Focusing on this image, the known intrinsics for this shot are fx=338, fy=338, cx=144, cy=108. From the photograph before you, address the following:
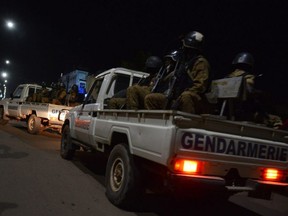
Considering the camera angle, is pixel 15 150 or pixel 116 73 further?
pixel 15 150

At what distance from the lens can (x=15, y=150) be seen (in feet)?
28.7

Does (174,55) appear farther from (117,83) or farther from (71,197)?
(71,197)

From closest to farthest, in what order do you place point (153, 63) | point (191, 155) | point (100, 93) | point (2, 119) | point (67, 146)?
point (191, 155), point (153, 63), point (100, 93), point (67, 146), point (2, 119)

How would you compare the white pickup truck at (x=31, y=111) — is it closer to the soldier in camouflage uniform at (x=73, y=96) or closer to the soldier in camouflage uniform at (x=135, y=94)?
the soldier in camouflage uniform at (x=73, y=96)

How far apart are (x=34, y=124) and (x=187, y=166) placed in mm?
10346

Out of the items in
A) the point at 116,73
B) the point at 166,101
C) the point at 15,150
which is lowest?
the point at 15,150

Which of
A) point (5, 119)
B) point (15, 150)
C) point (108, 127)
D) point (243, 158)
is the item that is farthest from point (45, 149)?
point (5, 119)

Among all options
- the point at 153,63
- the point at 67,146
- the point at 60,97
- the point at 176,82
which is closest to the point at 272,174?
the point at 176,82

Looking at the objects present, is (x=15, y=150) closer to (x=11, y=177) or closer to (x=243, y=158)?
(x=11, y=177)

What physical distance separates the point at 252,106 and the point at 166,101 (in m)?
1.36

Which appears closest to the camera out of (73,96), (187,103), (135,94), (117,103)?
(187,103)

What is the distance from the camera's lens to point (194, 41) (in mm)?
4840

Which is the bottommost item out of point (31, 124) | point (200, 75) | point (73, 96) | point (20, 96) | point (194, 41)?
point (31, 124)

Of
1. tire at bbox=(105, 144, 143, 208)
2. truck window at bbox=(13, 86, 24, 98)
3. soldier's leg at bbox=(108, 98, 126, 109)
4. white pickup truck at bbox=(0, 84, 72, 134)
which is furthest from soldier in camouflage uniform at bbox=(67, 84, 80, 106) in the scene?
tire at bbox=(105, 144, 143, 208)
